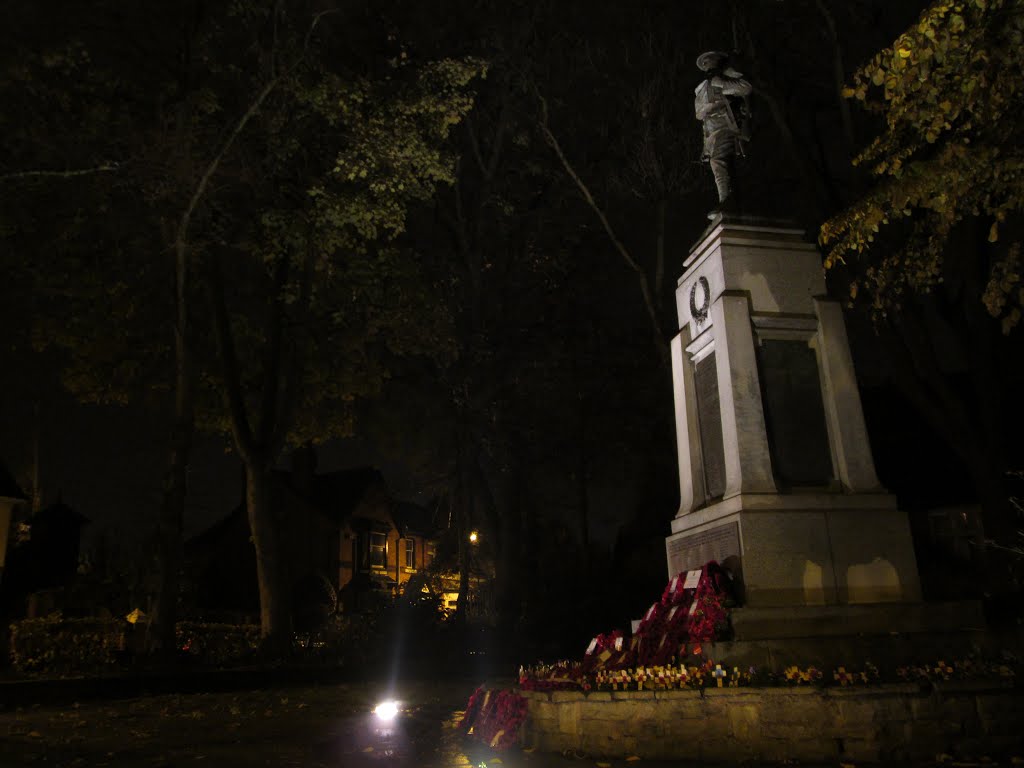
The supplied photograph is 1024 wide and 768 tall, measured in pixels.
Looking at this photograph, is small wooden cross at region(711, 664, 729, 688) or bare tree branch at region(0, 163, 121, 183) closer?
small wooden cross at region(711, 664, 729, 688)

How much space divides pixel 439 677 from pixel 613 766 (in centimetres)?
1204

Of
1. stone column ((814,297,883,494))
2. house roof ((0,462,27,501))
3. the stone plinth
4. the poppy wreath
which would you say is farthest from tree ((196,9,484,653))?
the stone plinth

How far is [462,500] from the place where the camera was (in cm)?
2433

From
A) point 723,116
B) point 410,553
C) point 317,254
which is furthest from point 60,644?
point 410,553

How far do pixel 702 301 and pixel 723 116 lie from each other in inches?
104

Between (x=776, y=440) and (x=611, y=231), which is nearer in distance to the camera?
(x=776, y=440)

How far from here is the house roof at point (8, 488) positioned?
1092 inches

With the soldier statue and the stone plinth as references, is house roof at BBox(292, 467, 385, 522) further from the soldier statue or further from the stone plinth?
the stone plinth

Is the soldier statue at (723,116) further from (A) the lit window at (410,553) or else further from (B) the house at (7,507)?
(A) the lit window at (410,553)

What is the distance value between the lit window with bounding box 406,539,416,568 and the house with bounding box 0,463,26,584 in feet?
95.7

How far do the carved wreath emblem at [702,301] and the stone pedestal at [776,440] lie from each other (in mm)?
27

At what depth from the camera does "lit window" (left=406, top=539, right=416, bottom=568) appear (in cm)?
5509

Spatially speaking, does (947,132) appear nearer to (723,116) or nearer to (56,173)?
(723,116)

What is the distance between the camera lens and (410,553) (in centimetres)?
5550
